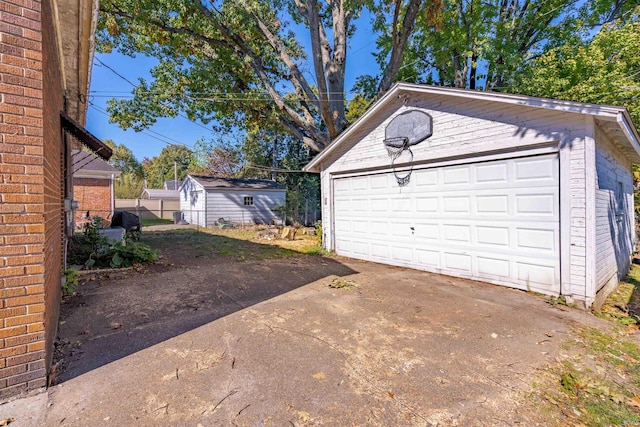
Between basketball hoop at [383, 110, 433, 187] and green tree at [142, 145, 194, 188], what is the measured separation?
164 ft

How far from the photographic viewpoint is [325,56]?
1012 cm

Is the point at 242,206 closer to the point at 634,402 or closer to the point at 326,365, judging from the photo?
the point at 326,365

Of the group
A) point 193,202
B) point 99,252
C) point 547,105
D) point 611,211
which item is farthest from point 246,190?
point 611,211

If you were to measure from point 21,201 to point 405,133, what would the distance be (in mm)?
6622

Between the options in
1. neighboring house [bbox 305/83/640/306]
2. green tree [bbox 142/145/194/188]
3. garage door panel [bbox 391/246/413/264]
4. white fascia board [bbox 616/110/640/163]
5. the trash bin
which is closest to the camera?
white fascia board [bbox 616/110/640/163]

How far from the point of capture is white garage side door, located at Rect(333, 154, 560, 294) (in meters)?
4.87

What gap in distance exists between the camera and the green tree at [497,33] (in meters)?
11.7

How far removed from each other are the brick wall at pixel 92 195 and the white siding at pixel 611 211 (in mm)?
21964

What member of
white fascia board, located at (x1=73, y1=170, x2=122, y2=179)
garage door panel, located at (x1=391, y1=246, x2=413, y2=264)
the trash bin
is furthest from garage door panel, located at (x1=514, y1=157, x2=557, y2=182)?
the trash bin

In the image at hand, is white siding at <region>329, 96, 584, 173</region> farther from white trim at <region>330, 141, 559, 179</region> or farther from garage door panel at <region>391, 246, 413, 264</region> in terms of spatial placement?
garage door panel at <region>391, 246, 413, 264</region>

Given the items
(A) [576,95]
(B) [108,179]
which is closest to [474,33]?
(A) [576,95]

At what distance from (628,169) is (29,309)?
37.7 feet

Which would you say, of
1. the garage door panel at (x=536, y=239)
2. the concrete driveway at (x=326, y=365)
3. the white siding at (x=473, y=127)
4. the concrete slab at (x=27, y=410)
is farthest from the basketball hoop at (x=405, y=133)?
the concrete slab at (x=27, y=410)

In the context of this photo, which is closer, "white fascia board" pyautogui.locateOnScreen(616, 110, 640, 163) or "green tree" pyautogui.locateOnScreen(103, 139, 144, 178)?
"white fascia board" pyautogui.locateOnScreen(616, 110, 640, 163)
